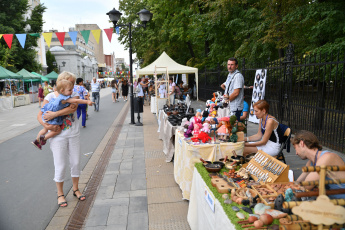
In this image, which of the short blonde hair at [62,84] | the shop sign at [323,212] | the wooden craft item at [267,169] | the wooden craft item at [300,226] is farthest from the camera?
the short blonde hair at [62,84]

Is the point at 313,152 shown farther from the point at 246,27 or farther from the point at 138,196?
the point at 246,27

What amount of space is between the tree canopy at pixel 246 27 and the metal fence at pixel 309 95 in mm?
818

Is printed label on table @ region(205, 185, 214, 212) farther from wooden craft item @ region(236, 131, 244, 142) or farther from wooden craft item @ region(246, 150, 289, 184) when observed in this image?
wooden craft item @ region(236, 131, 244, 142)

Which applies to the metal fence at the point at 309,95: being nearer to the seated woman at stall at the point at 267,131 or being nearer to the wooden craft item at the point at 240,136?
the seated woman at stall at the point at 267,131

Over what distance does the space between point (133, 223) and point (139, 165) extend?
Result: 233 centimetres

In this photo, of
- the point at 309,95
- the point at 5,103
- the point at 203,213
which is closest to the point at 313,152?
the point at 203,213

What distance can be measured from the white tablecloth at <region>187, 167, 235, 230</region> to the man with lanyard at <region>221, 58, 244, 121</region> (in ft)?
6.99

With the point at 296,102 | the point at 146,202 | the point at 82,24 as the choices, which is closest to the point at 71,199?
the point at 146,202

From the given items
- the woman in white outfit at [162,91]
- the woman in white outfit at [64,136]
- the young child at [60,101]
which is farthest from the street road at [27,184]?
the woman in white outfit at [162,91]

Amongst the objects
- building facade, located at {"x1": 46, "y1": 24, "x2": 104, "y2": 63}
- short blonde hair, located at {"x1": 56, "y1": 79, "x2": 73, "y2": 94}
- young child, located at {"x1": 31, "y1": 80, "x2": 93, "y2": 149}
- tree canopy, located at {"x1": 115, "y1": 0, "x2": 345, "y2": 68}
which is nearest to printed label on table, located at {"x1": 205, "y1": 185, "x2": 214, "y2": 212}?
young child, located at {"x1": 31, "y1": 80, "x2": 93, "y2": 149}

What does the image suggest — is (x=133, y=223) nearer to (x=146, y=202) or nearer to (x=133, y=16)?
(x=146, y=202)

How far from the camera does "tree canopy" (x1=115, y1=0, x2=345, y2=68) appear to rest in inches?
314

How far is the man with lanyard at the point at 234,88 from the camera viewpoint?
466cm

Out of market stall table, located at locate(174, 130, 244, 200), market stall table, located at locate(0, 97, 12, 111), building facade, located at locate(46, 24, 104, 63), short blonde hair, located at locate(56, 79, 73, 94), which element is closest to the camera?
short blonde hair, located at locate(56, 79, 73, 94)
